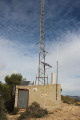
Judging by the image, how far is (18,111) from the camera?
52.5 feet

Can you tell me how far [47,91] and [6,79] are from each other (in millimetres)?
15526

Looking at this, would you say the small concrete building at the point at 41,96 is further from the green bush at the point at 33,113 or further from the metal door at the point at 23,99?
the green bush at the point at 33,113

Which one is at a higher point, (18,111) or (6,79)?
(6,79)

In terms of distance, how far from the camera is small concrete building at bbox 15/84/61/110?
1622 cm

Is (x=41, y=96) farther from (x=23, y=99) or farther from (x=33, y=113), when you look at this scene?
(x=33, y=113)

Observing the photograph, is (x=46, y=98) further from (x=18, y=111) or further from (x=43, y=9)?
(x=43, y=9)

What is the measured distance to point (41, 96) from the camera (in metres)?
16.5

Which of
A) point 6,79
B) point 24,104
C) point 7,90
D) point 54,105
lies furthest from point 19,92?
point 6,79

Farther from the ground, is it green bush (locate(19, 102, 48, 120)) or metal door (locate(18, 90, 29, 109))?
metal door (locate(18, 90, 29, 109))

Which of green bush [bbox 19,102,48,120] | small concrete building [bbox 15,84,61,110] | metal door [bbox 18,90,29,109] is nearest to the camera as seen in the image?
green bush [bbox 19,102,48,120]

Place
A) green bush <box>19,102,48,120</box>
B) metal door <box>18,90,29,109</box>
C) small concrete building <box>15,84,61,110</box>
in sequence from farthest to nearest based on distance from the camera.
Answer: metal door <box>18,90,29,109</box>, small concrete building <box>15,84,61,110</box>, green bush <box>19,102,48,120</box>

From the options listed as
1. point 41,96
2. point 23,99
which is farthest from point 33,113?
point 23,99

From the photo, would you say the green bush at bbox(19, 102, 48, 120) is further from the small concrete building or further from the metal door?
the metal door

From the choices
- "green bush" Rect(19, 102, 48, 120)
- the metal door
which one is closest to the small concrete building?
the metal door
